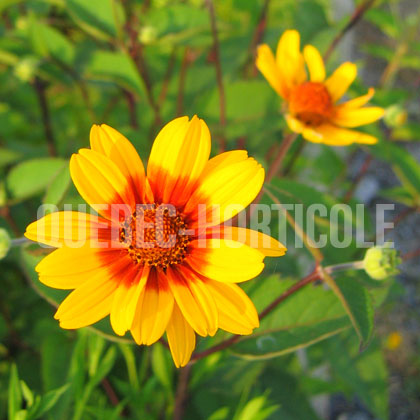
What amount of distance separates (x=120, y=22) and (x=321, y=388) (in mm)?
925

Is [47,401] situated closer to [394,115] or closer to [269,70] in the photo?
[269,70]

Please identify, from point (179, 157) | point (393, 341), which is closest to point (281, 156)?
point (179, 157)

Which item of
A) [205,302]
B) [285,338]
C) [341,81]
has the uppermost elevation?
[341,81]

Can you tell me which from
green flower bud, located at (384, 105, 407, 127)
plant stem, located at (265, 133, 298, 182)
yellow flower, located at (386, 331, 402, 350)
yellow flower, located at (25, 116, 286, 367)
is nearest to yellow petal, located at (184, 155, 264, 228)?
yellow flower, located at (25, 116, 286, 367)

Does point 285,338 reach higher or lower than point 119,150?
lower

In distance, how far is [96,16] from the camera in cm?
113

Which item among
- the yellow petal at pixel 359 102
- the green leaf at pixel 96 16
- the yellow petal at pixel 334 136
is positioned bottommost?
the yellow petal at pixel 334 136

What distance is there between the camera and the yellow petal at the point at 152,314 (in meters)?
0.60

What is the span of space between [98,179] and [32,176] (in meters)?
0.43

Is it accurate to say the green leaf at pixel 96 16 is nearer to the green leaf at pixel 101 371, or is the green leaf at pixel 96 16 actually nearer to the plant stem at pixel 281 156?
the plant stem at pixel 281 156

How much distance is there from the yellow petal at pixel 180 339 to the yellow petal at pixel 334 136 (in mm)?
362

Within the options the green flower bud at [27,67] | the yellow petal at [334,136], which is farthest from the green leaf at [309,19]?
the green flower bud at [27,67]

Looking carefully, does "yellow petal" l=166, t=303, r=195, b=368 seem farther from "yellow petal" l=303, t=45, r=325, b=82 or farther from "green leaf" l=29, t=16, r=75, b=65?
"green leaf" l=29, t=16, r=75, b=65

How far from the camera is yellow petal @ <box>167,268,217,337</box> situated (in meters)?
0.61
